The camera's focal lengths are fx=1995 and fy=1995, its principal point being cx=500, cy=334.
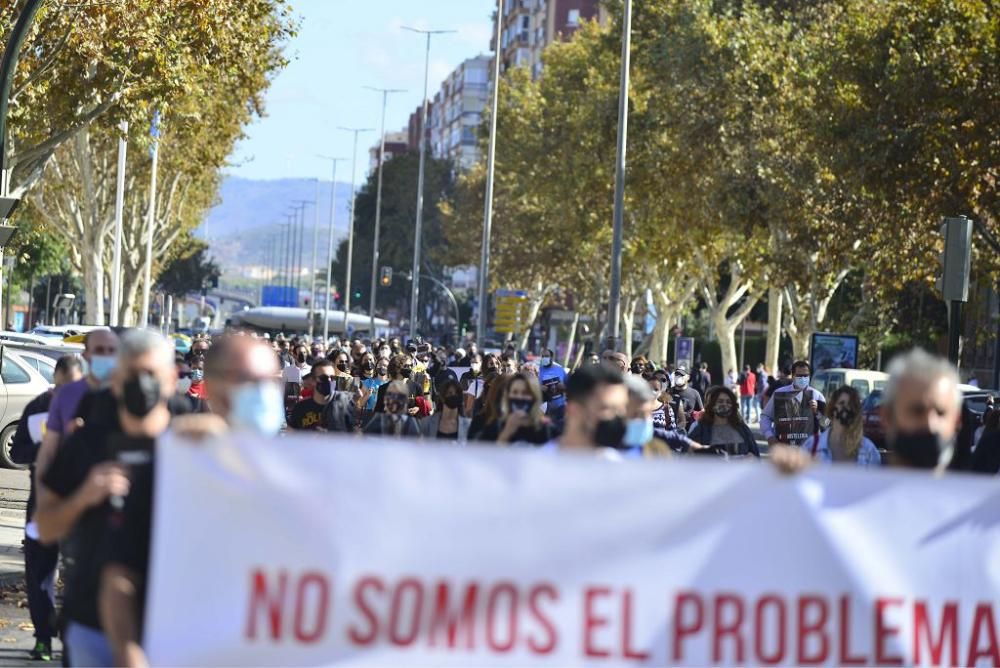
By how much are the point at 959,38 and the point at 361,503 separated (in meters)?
25.6

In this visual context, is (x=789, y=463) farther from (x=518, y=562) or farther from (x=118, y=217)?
(x=118, y=217)

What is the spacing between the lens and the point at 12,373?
2114 centimetres

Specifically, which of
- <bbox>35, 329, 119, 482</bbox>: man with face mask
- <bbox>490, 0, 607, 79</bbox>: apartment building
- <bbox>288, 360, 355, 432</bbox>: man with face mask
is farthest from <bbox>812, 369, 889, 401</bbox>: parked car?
<bbox>490, 0, 607, 79</bbox>: apartment building

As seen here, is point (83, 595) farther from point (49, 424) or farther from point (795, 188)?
point (795, 188)

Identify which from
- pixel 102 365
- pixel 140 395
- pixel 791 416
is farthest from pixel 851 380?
pixel 140 395

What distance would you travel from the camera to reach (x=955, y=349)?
49.1 feet

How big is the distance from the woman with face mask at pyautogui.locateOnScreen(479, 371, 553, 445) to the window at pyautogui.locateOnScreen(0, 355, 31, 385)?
39.8ft

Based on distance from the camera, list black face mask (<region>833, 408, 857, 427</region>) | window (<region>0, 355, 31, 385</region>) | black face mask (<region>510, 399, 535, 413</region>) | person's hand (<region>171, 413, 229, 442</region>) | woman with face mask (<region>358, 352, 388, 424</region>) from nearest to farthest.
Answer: person's hand (<region>171, 413, 229, 442</region>) < black face mask (<region>510, 399, 535, 413</region>) < black face mask (<region>833, 408, 857, 427</region>) < woman with face mask (<region>358, 352, 388, 424</region>) < window (<region>0, 355, 31, 385</region>)

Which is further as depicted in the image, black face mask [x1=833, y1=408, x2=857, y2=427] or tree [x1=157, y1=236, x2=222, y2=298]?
tree [x1=157, y1=236, x2=222, y2=298]

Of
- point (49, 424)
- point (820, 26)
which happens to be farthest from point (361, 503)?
point (820, 26)

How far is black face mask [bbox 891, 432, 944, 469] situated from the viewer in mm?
5363

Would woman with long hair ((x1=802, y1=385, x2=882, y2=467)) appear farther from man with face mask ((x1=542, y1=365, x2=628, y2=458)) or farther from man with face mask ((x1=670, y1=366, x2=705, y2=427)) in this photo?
man with face mask ((x1=670, y1=366, x2=705, y2=427))

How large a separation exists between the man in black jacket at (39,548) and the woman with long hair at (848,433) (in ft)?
14.4

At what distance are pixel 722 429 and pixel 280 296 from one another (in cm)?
15598
